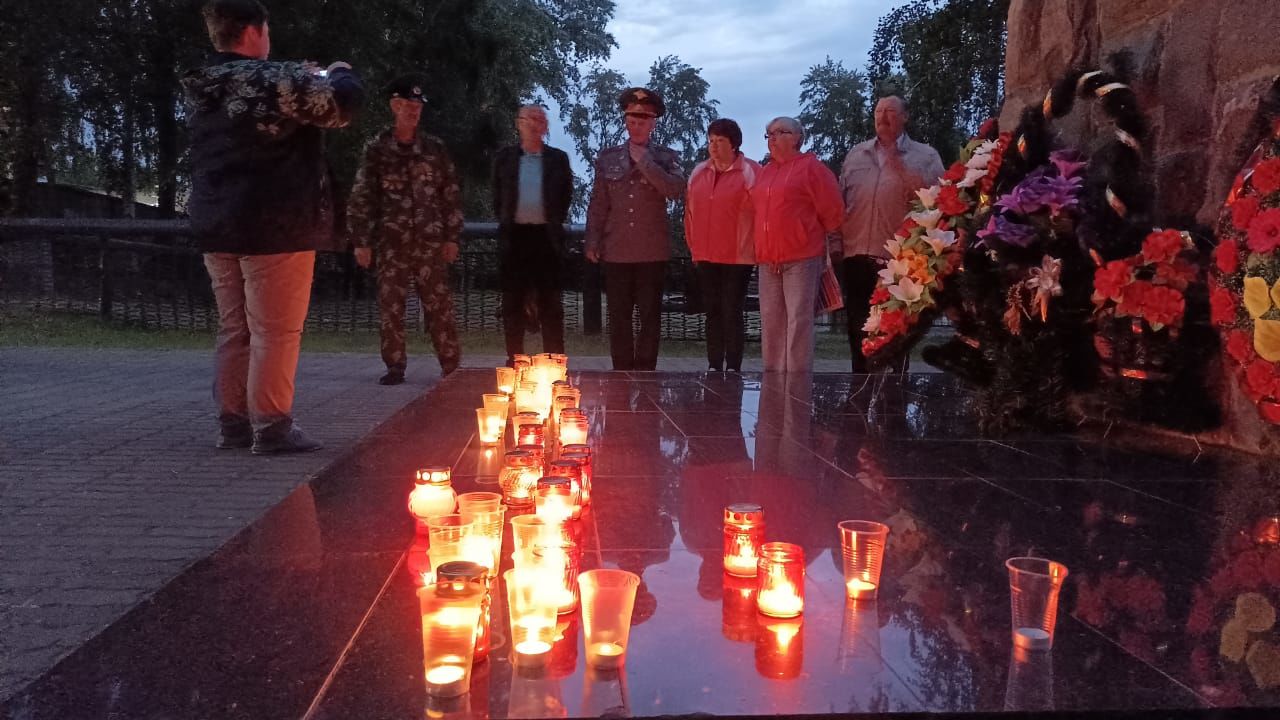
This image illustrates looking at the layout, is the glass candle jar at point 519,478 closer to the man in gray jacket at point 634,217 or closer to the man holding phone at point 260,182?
the man holding phone at point 260,182

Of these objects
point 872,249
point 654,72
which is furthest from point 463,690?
point 654,72

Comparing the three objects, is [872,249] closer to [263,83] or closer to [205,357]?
[263,83]

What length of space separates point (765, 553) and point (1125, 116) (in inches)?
131

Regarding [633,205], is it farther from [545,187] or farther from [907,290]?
[907,290]

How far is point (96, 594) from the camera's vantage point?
2.69 meters

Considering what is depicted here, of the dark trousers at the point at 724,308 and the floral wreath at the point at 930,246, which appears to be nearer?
the floral wreath at the point at 930,246

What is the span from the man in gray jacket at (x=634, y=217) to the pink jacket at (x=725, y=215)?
185 mm

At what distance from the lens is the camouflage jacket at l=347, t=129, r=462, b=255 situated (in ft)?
22.3

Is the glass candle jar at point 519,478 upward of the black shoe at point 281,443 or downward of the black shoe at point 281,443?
upward

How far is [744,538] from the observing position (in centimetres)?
214

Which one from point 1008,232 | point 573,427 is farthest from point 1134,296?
point 573,427

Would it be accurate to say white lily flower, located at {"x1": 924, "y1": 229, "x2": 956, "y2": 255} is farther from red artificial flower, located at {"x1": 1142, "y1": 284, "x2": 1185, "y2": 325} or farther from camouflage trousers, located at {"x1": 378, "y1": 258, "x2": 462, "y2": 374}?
camouflage trousers, located at {"x1": 378, "y1": 258, "x2": 462, "y2": 374}

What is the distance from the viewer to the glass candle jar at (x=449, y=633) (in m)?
1.53

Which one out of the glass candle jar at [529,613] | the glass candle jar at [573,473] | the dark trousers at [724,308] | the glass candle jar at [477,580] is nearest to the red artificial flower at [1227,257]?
the glass candle jar at [573,473]
